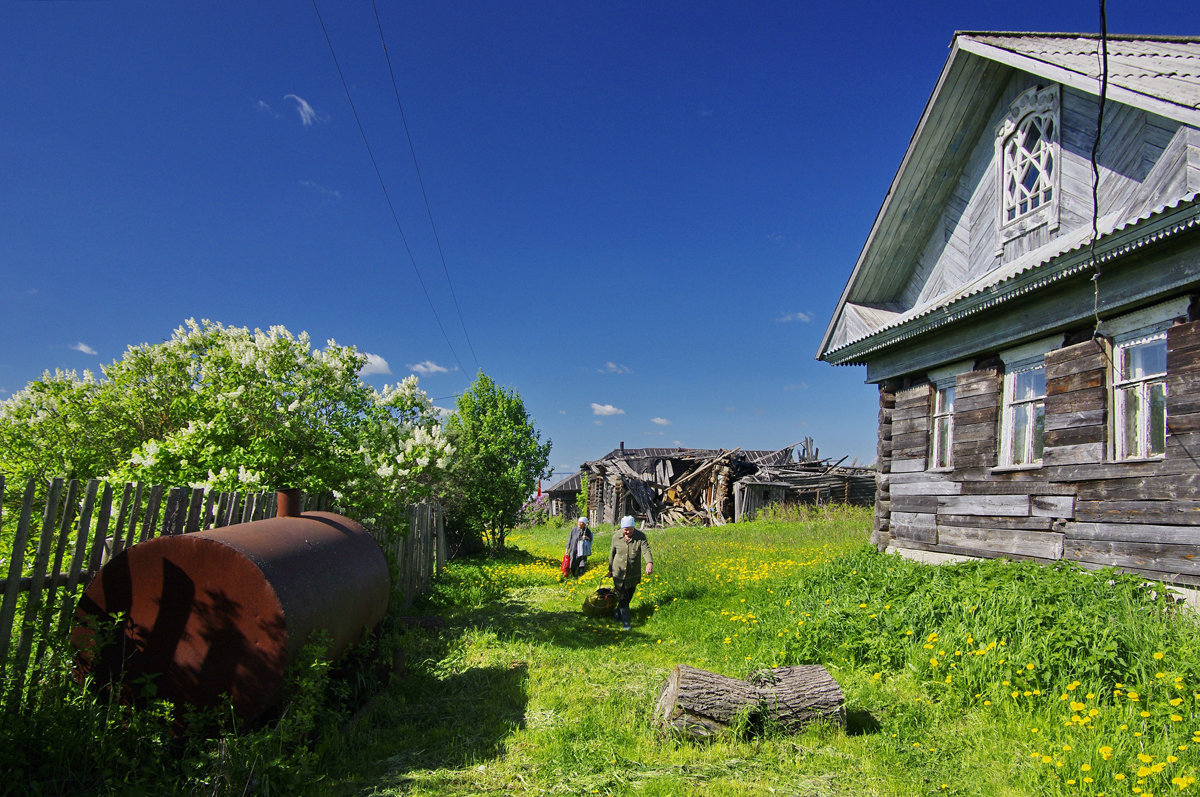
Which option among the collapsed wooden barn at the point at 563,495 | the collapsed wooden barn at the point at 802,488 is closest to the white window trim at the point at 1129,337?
the collapsed wooden barn at the point at 802,488

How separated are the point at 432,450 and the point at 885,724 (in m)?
5.70

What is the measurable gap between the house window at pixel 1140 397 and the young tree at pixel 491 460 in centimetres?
1603

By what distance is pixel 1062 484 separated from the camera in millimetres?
7016

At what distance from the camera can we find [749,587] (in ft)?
32.0

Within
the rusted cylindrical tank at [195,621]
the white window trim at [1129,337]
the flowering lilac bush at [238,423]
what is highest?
the white window trim at [1129,337]

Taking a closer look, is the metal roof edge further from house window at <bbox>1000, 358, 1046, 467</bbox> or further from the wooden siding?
A: house window at <bbox>1000, 358, 1046, 467</bbox>

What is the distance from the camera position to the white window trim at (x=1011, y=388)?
7.56 meters

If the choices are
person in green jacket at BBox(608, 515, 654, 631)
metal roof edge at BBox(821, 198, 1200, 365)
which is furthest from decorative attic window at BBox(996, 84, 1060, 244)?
person in green jacket at BBox(608, 515, 654, 631)

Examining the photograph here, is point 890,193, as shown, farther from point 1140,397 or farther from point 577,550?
point 577,550

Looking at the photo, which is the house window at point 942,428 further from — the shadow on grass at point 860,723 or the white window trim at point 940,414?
the shadow on grass at point 860,723

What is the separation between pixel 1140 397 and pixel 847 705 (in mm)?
4110

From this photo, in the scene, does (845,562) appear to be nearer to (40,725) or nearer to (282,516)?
(282,516)

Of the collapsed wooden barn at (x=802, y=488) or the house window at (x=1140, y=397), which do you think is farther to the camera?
the collapsed wooden barn at (x=802, y=488)

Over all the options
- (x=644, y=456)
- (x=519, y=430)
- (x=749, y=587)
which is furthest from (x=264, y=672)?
(x=644, y=456)
